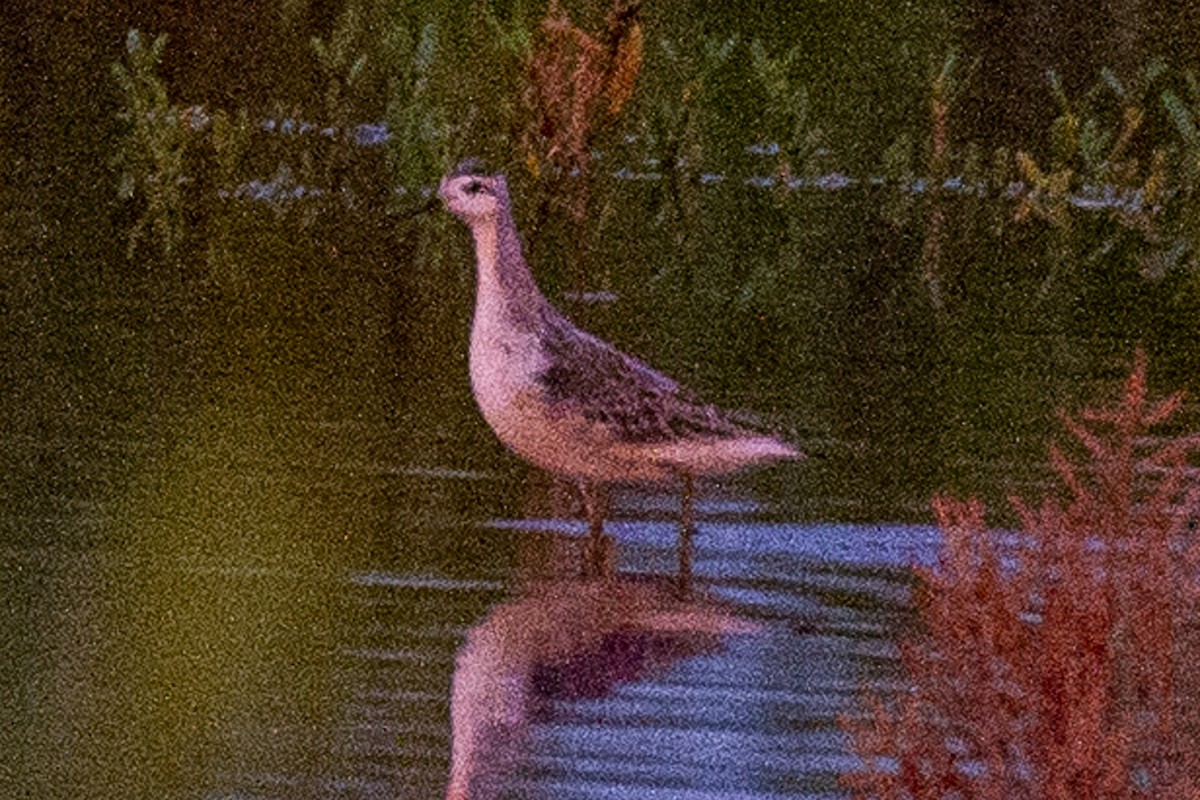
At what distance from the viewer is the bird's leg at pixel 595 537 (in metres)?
8.56

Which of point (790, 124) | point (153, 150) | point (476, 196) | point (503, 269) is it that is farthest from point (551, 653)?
point (790, 124)

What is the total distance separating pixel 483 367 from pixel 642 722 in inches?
79.9

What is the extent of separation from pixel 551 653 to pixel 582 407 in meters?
1.05

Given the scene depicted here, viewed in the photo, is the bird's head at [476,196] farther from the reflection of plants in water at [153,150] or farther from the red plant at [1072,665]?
the reflection of plants in water at [153,150]

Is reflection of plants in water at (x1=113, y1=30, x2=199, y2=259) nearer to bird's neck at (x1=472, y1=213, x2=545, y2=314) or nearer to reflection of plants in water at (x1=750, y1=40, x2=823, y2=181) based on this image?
reflection of plants in water at (x1=750, y1=40, x2=823, y2=181)

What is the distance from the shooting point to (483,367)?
827cm

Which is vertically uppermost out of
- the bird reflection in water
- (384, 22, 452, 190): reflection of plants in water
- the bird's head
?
(384, 22, 452, 190): reflection of plants in water

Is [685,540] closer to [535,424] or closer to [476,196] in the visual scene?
[535,424]

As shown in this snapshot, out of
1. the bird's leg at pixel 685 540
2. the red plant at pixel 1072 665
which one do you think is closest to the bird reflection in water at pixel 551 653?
the bird's leg at pixel 685 540

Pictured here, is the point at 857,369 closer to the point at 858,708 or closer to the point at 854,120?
the point at 858,708

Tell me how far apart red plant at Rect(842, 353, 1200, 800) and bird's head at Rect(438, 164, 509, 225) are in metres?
4.71

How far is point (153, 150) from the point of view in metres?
21.2

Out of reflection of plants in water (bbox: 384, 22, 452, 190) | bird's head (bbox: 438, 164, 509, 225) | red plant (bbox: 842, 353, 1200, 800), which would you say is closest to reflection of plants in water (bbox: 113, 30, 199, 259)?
reflection of plants in water (bbox: 384, 22, 452, 190)

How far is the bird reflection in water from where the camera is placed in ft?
20.7
